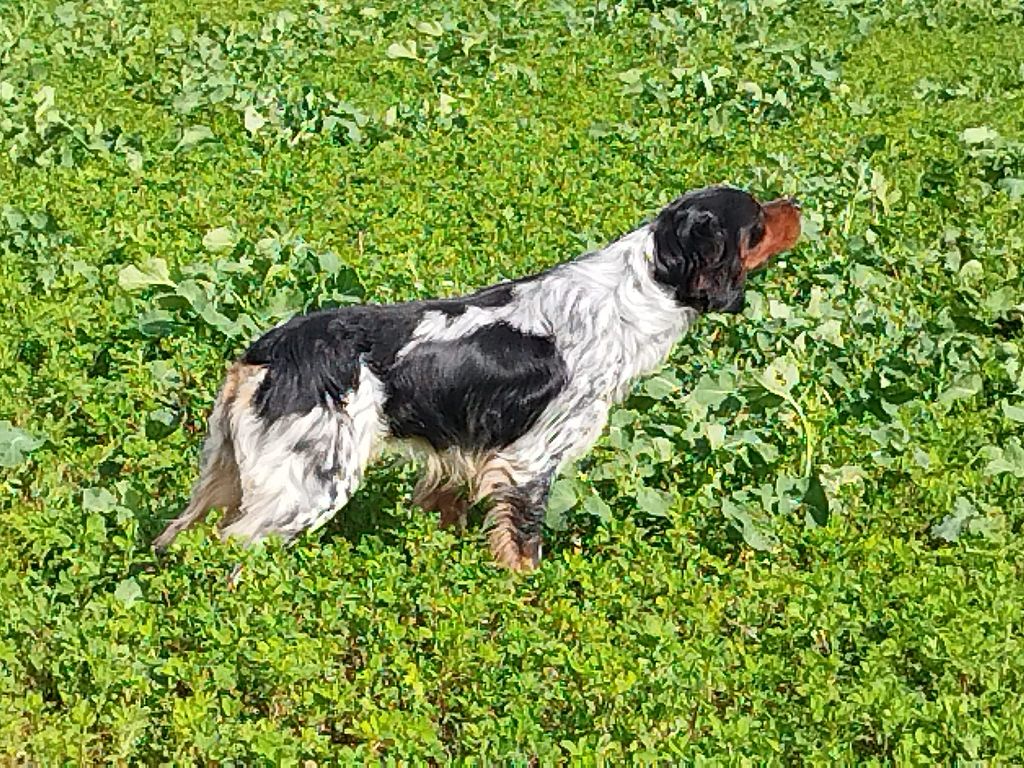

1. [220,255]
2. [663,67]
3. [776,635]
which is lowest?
[663,67]

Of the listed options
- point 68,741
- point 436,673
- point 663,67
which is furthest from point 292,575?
point 663,67

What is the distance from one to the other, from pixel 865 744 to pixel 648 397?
7.94 ft

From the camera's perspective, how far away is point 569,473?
645 centimetres

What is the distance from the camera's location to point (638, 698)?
468 cm

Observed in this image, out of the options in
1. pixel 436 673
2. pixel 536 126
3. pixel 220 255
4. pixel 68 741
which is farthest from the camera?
pixel 536 126

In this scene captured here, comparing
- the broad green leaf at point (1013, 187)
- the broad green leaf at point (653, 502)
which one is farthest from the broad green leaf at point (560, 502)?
the broad green leaf at point (1013, 187)

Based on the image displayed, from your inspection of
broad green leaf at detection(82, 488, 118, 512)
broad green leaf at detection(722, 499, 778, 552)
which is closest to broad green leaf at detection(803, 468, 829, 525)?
broad green leaf at detection(722, 499, 778, 552)

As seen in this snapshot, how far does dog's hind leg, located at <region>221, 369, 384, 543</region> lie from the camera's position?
5590 mm

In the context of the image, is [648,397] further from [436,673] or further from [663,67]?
[663,67]

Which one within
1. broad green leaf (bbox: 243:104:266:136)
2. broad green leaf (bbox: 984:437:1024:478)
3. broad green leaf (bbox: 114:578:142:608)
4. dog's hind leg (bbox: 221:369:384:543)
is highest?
dog's hind leg (bbox: 221:369:384:543)

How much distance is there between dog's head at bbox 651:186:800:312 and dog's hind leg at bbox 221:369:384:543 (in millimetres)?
1334

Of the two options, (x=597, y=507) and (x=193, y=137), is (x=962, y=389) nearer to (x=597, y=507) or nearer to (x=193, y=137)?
(x=597, y=507)

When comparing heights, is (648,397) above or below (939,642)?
below

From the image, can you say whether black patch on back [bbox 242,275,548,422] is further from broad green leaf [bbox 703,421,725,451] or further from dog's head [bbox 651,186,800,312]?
broad green leaf [bbox 703,421,725,451]
